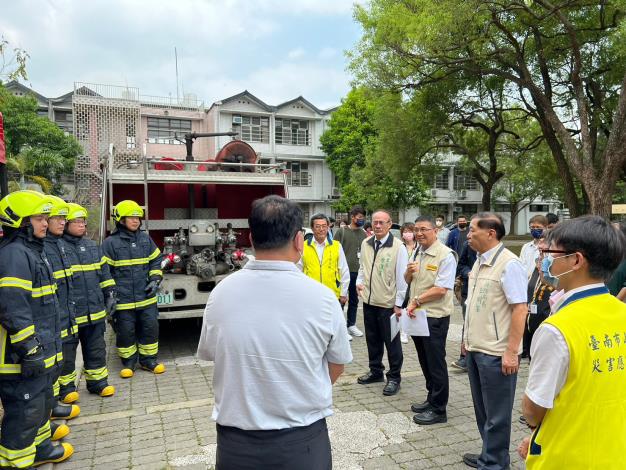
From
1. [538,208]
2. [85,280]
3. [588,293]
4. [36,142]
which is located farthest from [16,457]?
[538,208]

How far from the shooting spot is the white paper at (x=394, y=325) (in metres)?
4.48

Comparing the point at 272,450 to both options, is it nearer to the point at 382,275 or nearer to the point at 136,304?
the point at 382,275

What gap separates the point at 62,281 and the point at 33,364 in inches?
41.1

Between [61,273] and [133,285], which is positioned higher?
[61,273]

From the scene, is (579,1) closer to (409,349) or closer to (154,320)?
(409,349)

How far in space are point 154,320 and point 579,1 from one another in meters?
12.9

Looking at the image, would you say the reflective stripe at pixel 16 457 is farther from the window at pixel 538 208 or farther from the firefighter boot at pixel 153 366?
the window at pixel 538 208

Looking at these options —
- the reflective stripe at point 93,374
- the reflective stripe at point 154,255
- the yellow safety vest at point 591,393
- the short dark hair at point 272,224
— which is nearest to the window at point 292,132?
the reflective stripe at point 154,255

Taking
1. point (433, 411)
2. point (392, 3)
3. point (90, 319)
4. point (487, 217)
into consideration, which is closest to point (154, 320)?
point (90, 319)

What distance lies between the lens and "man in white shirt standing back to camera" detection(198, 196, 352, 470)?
5.43 feet

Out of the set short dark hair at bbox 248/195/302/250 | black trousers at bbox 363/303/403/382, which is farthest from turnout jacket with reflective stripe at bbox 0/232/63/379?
black trousers at bbox 363/303/403/382

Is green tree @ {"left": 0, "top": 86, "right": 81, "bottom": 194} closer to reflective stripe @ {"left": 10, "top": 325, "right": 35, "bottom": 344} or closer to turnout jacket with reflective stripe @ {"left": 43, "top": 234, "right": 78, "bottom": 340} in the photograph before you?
turnout jacket with reflective stripe @ {"left": 43, "top": 234, "right": 78, "bottom": 340}

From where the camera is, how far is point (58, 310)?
133 inches

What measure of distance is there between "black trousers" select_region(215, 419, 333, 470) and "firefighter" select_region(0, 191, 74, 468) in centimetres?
193
